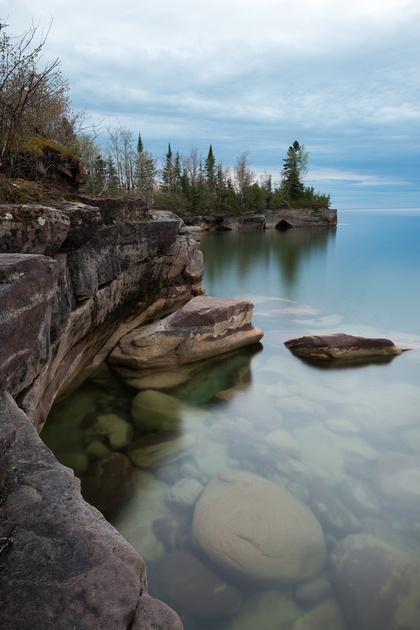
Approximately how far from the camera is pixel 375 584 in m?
3.81

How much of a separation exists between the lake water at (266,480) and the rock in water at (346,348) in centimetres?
44

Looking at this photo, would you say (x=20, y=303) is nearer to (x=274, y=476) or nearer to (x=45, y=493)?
(x=45, y=493)

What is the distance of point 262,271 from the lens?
22.3 metres

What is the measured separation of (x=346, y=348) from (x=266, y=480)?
541 cm

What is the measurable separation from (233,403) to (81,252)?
4063 millimetres

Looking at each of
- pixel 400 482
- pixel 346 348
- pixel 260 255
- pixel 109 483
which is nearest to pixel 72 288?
pixel 109 483

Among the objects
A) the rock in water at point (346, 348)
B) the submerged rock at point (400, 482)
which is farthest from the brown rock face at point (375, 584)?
the rock in water at point (346, 348)

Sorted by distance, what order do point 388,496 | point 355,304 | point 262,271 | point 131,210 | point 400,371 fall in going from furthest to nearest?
point 262,271, point 355,304, point 400,371, point 131,210, point 388,496

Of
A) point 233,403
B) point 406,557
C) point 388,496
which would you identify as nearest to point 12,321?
point 406,557

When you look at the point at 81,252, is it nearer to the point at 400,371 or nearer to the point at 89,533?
the point at 89,533

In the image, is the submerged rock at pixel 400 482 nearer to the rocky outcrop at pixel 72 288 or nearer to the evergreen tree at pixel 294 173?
the rocky outcrop at pixel 72 288

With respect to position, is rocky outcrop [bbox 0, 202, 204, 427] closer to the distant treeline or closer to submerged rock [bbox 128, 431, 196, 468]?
submerged rock [bbox 128, 431, 196, 468]

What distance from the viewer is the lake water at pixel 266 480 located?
372 centimetres

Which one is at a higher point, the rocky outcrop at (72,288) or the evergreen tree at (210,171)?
the evergreen tree at (210,171)
